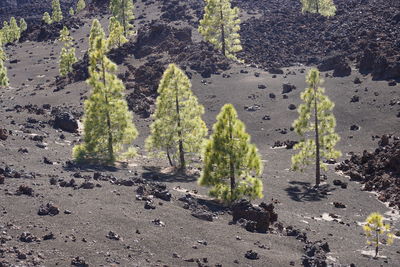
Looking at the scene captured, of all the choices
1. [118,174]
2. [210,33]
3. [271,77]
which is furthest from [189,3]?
[118,174]

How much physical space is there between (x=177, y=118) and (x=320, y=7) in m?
72.1

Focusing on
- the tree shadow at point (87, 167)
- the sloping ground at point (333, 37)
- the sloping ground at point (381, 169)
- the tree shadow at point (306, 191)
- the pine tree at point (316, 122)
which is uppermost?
the sloping ground at point (333, 37)

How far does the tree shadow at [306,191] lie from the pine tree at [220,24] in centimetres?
4414

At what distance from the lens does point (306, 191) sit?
45656 millimetres

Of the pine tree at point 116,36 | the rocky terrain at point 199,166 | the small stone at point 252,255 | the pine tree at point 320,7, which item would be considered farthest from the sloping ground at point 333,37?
the small stone at point 252,255

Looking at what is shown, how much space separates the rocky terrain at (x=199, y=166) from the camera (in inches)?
1043

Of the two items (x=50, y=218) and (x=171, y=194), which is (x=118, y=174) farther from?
(x=50, y=218)

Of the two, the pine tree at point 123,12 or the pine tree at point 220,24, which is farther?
the pine tree at point 123,12

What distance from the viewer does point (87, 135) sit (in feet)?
149

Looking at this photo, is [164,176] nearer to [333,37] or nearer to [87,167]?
[87,167]

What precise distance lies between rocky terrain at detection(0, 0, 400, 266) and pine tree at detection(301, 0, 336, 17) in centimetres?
171

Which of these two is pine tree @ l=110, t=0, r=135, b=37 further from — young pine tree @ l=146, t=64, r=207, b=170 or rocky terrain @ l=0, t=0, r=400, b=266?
young pine tree @ l=146, t=64, r=207, b=170

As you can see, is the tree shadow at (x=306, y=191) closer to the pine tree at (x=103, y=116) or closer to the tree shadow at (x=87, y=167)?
the pine tree at (x=103, y=116)

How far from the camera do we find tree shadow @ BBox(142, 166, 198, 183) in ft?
141
